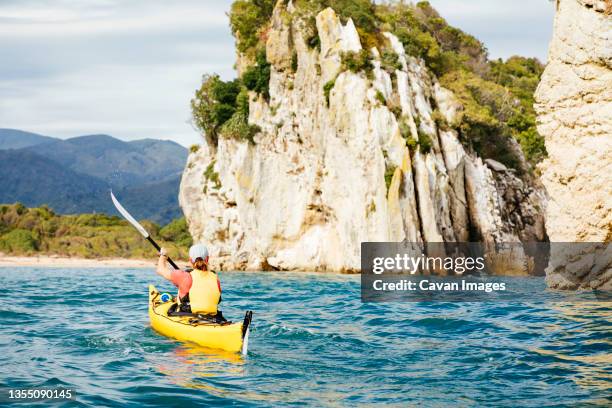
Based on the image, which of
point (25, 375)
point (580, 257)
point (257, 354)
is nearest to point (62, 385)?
point (25, 375)

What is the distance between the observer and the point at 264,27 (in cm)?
4841

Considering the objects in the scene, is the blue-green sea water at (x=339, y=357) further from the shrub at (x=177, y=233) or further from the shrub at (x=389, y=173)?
the shrub at (x=177, y=233)

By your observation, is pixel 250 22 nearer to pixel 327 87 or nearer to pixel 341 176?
pixel 327 87

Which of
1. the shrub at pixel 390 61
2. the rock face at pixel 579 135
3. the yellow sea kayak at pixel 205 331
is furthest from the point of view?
the shrub at pixel 390 61

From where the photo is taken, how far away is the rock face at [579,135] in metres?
18.2

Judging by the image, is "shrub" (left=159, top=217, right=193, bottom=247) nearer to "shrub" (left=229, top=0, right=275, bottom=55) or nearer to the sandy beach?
the sandy beach

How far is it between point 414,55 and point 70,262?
27.1 meters

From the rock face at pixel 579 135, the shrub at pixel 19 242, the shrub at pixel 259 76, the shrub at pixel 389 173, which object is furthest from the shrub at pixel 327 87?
the shrub at pixel 19 242

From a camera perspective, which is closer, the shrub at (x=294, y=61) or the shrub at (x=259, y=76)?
the shrub at (x=294, y=61)

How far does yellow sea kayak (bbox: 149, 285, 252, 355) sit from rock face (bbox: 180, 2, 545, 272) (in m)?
21.5

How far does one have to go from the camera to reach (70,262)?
50750 millimetres

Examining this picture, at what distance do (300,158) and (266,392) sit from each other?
3251 centimetres

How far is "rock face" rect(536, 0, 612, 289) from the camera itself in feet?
59.6

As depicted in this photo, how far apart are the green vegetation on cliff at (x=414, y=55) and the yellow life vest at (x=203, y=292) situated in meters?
24.6
